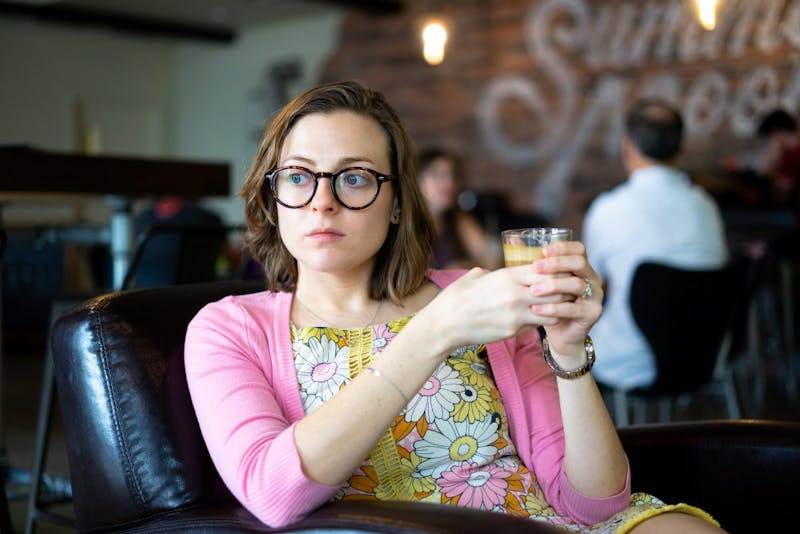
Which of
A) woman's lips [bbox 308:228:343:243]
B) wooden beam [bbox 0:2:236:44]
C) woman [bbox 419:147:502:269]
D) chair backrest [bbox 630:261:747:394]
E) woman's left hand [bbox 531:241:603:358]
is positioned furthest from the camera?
wooden beam [bbox 0:2:236:44]

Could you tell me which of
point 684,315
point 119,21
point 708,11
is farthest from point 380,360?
point 119,21

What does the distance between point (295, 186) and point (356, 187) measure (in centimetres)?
9

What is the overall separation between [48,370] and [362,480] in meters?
1.78

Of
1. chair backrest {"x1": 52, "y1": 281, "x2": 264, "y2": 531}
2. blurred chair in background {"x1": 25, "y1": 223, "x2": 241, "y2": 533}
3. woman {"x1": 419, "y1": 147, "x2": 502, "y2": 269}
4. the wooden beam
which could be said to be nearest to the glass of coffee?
chair backrest {"x1": 52, "y1": 281, "x2": 264, "y2": 531}

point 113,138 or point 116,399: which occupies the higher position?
point 113,138

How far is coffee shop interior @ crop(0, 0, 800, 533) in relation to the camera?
3189mm

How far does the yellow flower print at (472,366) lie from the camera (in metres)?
1.53

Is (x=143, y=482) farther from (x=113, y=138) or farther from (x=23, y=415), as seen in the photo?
(x=113, y=138)

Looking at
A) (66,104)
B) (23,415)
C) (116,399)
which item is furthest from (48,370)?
(66,104)

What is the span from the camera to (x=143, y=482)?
146cm

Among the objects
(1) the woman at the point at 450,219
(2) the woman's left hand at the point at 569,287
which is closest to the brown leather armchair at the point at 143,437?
(2) the woman's left hand at the point at 569,287

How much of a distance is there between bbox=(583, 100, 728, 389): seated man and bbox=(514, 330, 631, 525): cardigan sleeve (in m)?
1.81

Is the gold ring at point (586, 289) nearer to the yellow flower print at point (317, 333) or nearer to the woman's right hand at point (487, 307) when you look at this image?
the woman's right hand at point (487, 307)

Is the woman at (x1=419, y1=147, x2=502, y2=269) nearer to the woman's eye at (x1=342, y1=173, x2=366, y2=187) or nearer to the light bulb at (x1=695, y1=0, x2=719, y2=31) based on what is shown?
the light bulb at (x1=695, y1=0, x2=719, y2=31)
